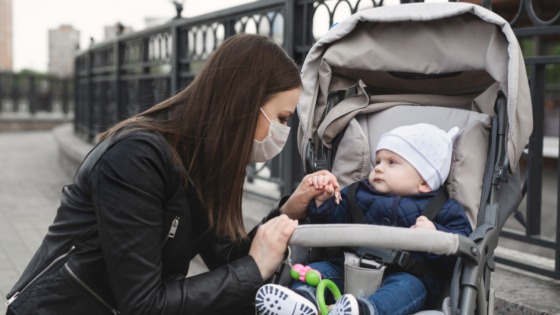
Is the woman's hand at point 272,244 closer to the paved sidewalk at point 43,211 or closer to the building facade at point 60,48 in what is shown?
the paved sidewalk at point 43,211

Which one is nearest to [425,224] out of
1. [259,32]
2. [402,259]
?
[402,259]

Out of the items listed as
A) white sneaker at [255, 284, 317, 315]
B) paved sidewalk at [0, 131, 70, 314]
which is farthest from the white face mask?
paved sidewalk at [0, 131, 70, 314]

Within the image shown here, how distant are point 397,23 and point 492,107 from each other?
1.87 feet

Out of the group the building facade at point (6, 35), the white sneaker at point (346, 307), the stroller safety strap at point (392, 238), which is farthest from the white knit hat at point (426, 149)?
the building facade at point (6, 35)

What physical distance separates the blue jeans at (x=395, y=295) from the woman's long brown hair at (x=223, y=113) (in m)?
0.47

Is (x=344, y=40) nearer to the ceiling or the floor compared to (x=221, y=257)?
nearer to the ceiling

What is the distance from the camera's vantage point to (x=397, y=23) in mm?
3273

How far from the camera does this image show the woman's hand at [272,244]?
2363 millimetres

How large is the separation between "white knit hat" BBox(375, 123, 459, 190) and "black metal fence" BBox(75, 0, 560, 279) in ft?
3.20

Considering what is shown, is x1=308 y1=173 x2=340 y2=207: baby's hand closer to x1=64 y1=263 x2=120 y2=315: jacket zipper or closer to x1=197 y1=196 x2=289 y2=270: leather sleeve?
x1=197 y1=196 x2=289 y2=270: leather sleeve

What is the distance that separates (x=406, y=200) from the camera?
280 cm

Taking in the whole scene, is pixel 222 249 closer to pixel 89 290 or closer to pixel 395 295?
pixel 89 290

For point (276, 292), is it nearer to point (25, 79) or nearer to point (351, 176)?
point (351, 176)

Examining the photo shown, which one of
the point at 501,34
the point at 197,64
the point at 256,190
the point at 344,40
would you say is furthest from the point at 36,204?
the point at 501,34
